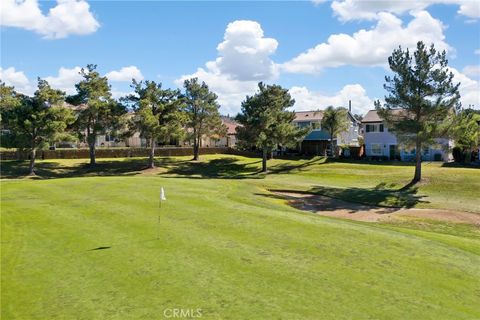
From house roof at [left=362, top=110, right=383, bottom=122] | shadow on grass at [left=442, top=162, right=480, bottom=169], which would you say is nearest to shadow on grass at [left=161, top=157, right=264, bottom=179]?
house roof at [left=362, top=110, right=383, bottom=122]

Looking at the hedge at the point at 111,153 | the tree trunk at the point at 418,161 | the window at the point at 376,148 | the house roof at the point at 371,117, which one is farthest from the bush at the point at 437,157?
the hedge at the point at 111,153

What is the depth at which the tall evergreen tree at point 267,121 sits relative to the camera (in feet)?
206

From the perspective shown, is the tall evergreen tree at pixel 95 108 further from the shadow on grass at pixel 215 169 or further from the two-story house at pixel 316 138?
the two-story house at pixel 316 138

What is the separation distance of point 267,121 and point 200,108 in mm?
17263

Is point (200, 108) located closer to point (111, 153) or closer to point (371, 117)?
point (111, 153)

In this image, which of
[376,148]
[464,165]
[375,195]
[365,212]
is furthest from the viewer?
[376,148]

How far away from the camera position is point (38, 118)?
5669 cm

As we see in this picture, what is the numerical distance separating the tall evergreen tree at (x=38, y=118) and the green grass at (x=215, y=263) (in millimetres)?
29304

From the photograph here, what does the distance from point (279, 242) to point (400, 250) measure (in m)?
4.81

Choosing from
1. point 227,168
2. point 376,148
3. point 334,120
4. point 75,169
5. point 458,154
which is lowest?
point 75,169

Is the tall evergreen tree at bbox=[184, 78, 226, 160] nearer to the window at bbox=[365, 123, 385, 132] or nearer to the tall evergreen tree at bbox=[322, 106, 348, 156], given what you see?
the tall evergreen tree at bbox=[322, 106, 348, 156]

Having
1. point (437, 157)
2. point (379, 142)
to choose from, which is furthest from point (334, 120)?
point (437, 157)

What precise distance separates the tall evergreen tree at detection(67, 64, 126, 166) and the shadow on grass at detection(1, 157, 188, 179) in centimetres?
247

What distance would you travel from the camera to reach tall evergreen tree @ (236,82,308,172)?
62.8 m
